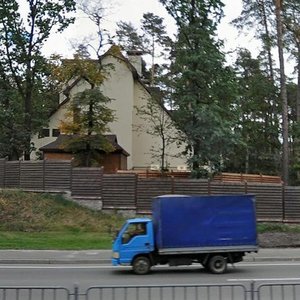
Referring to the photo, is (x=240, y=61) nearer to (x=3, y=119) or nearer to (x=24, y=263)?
(x=3, y=119)

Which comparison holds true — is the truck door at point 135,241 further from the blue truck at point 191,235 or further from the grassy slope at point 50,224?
the grassy slope at point 50,224

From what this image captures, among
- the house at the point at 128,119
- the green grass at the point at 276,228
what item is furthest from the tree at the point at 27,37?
the green grass at the point at 276,228

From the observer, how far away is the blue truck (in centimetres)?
1645

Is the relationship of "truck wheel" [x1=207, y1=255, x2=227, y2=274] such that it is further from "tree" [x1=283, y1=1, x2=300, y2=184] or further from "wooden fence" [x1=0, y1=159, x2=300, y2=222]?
"tree" [x1=283, y1=1, x2=300, y2=184]

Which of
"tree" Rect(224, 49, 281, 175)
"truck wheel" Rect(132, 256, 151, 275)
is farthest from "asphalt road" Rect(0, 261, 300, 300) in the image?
"tree" Rect(224, 49, 281, 175)

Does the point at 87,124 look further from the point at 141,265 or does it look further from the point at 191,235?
the point at 141,265

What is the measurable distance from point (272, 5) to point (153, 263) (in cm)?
2576

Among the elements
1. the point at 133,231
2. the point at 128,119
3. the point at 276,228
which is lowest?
the point at 276,228

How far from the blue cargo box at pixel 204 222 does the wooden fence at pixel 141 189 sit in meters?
13.1

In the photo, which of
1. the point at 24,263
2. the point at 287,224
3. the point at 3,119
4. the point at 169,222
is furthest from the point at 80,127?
the point at 169,222

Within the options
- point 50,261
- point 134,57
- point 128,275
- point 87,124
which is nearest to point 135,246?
point 128,275

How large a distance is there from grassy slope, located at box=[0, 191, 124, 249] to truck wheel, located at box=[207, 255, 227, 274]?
6.95 metres

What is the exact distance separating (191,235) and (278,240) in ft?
27.4

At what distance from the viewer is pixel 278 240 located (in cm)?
2377
